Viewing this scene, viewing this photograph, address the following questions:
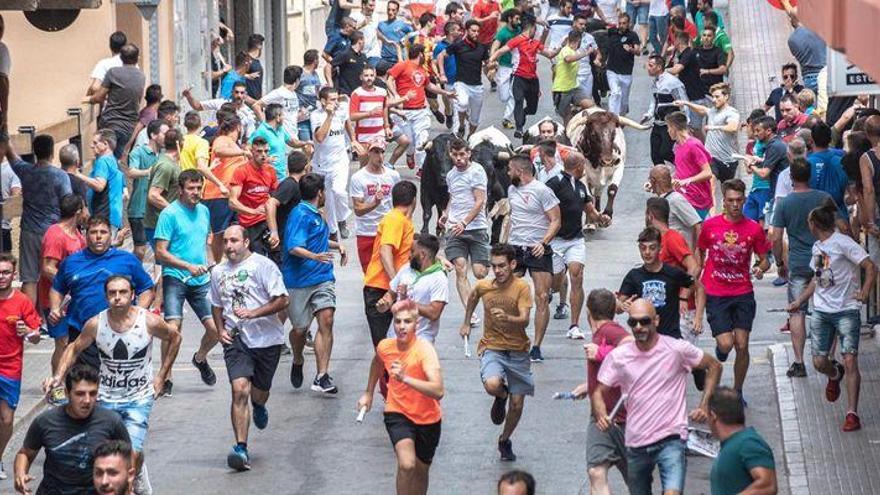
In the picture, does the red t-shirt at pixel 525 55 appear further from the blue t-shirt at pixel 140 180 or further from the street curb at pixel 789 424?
the street curb at pixel 789 424

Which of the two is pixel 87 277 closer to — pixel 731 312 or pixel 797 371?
pixel 731 312

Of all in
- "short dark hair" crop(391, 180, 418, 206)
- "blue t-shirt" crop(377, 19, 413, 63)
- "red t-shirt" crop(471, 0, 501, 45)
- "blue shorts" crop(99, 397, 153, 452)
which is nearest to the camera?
"blue shorts" crop(99, 397, 153, 452)

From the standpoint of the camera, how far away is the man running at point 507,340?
47.1 feet

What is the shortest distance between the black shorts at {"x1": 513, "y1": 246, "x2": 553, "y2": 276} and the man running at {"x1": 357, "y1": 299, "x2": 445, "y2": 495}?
17.3ft

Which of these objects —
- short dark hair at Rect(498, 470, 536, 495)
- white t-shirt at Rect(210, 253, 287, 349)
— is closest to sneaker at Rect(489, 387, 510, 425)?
white t-shirt at Rect(210, 253, 287, 349)

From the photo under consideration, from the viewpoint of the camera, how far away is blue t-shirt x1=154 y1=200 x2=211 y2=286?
54.1 feet

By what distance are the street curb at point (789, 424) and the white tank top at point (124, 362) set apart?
4.51 m

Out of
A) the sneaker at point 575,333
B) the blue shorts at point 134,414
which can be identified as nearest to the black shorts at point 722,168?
the sneaker at point 575,333

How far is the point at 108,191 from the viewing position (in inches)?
797

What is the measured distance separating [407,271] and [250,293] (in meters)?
1.23

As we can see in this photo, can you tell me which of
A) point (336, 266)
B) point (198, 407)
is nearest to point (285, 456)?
point (198, 407)

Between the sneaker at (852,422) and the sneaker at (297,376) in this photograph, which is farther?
the sneaker at (297,376)

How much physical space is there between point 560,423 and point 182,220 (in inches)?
142

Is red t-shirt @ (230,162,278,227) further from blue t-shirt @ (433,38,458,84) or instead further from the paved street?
blue t-shirt @ (433,38,458,84)
